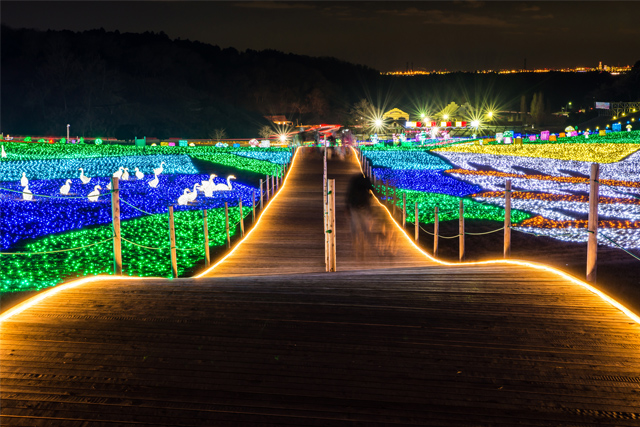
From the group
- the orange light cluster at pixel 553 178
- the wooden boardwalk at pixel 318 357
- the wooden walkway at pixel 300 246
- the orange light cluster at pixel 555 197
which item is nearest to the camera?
the wooden boardwalk at pixel 318 357

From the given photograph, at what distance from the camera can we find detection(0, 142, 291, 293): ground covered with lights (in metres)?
12.2

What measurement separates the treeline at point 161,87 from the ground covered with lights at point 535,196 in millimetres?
50865

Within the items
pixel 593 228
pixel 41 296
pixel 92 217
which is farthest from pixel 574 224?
pixel 41 296

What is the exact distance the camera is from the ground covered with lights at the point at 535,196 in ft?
47.3

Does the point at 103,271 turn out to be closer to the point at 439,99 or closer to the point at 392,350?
the point at 392,350

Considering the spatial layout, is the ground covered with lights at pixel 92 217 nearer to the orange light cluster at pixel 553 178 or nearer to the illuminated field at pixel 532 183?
the illuminated field at pixel 532 183

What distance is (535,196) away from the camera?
82.5ft

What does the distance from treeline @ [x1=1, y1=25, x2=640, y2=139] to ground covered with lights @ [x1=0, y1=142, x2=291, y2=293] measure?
48.5 metres

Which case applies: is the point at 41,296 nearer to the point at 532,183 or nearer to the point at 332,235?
the point at 332,235

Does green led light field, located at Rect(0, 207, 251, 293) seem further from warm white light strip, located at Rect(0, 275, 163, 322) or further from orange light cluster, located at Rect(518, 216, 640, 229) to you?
orange light cluster, located at Rect(518, 216, 640, 229)

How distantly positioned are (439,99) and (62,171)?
159 metres

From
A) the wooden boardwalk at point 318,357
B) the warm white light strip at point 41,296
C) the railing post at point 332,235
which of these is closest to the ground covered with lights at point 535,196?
the wooden boardwalk at point 318,357

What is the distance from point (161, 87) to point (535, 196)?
8653 centimetres

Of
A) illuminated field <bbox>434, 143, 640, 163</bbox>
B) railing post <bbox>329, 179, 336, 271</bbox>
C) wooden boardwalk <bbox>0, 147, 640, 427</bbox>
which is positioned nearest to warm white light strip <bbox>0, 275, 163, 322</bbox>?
wooden boardwalk <bbox>0, 147, 640, 427</bbox>
